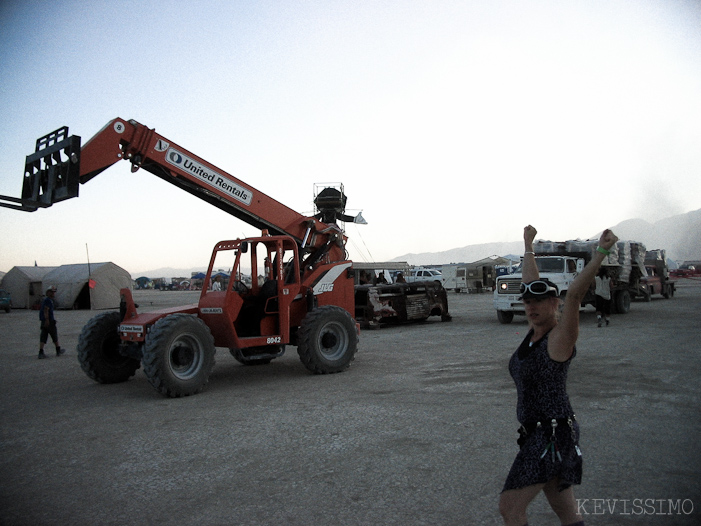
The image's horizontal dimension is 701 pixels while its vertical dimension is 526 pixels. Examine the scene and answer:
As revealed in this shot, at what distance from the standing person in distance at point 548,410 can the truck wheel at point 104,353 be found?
8.44 meters

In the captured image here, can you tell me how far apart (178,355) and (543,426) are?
668 cm

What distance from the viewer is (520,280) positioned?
17.1m

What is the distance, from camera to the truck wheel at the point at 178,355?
7781mm

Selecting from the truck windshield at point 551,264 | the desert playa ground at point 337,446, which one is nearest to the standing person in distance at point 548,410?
the desert playa ground at point 337,446

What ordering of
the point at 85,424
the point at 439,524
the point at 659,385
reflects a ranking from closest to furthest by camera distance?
the point at 439,524, the point at 85,424, the point at 659,385

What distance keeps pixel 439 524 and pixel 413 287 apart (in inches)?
586

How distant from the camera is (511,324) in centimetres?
1736

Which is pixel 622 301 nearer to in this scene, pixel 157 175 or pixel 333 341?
pixel 333 341

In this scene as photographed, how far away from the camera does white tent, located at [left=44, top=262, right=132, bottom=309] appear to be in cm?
3334

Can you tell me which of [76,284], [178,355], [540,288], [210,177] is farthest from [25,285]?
[540,288]

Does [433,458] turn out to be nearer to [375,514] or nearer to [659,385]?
[375,514]

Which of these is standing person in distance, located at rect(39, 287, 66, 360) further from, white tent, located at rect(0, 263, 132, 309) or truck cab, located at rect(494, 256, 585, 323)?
white tent, located at rect(0, 263, 132, 309)

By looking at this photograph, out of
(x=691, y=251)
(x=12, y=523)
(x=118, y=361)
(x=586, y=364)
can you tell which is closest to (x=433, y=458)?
(x=12, y=523)

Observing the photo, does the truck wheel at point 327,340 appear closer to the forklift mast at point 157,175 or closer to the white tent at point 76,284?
the forklift mast at point 157,175
